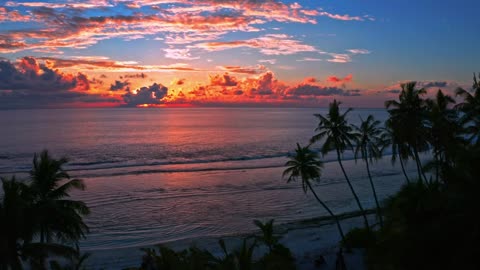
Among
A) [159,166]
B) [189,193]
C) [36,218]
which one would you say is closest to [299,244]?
[189,193]

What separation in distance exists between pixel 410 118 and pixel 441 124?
185cm

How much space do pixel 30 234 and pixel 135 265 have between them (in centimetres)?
922

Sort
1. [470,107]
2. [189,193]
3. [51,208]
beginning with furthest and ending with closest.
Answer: [189,193], [470,107], [51,208]

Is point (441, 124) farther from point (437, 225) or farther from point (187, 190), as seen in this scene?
point (187, 190)

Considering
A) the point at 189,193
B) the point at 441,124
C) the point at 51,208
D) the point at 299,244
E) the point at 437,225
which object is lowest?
the point at 299,244

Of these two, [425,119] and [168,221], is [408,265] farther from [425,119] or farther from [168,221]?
[168,221]

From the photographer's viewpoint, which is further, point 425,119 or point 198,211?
point 198,211

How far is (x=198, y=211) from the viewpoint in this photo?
34.6 meters

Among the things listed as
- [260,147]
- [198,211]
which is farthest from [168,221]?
[260,147]

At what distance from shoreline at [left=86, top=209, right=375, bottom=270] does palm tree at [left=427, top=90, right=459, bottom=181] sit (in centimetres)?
847

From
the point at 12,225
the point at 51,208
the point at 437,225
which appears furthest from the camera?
the point at 51,208

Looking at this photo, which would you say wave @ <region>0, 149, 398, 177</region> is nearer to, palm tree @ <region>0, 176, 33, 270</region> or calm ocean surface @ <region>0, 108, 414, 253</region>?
calm ocean surface @ <region>0, 108, 414, 253</region>

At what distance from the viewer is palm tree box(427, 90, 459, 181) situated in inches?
950

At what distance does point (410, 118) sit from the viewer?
80.2 ft
